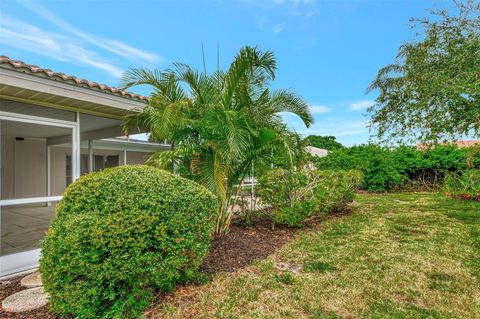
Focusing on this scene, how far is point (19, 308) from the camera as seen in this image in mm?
2777

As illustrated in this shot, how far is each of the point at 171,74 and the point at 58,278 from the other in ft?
11.1

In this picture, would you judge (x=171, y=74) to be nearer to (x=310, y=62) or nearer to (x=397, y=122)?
(x=310, y=62)

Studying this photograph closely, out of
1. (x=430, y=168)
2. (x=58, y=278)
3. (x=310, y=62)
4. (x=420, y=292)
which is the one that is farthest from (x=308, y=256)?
(x=430, y=168)

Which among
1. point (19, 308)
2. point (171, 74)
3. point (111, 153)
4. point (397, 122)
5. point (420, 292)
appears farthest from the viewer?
point (111, 153)

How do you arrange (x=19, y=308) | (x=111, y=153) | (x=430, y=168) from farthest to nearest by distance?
(x=111, y=153), (x=430, y=168), (x=19, y=308)

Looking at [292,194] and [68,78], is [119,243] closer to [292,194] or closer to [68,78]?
[68,78]

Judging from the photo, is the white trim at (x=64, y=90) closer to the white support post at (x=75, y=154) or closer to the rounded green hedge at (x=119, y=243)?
the white support post at (x=75, y=154)

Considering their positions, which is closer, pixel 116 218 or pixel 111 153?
pixel 116 218

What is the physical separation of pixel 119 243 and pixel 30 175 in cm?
1071

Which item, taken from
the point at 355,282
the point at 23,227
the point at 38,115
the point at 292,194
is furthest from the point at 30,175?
the point at 355,282

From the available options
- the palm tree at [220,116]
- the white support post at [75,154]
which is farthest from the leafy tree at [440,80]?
the white support post at [75,154]

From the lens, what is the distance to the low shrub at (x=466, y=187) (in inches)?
345

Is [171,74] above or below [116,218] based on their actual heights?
above

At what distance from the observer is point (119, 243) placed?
2.41 m
